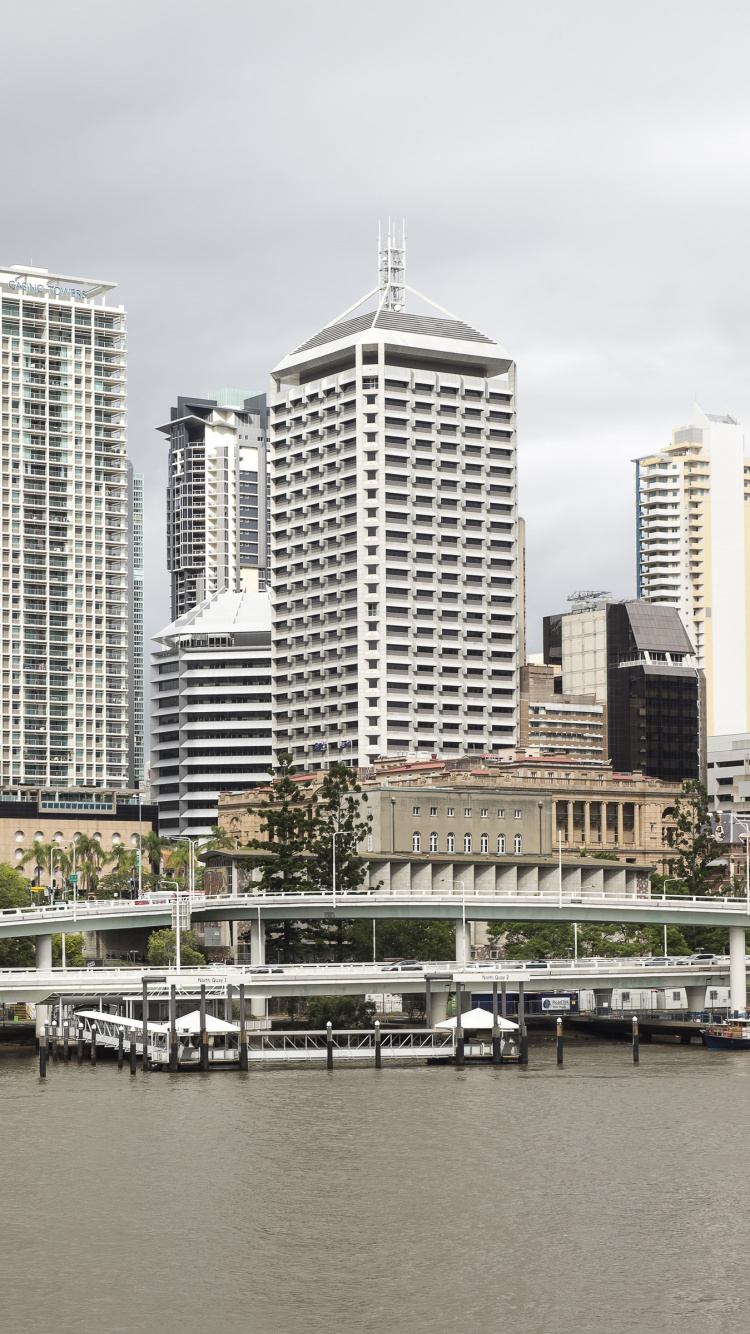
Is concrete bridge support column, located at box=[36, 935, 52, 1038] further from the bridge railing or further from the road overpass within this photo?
the road overpass

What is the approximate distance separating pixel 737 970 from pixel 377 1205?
94410 millimetres

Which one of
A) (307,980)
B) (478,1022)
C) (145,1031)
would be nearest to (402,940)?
(307,980)

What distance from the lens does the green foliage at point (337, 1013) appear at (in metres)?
165

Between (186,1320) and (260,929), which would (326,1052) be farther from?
(186,1320)

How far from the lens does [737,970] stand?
564 ft

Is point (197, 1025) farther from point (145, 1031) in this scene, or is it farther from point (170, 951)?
point (170, 951)

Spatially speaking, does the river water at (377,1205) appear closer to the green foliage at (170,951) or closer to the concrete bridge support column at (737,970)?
the concrete bridge support column at (737,970)

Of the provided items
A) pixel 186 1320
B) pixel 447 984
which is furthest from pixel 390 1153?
pixel 447 984

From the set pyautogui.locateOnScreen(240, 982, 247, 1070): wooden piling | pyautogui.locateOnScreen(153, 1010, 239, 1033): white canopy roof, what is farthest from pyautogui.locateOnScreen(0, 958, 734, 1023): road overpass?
pyautogui.locateOnScreen(240, 982, 247, 1070): wooden piling

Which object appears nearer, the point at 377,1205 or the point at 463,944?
the point at 377,1205

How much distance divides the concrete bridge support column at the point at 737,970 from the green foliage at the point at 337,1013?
31.1 metres

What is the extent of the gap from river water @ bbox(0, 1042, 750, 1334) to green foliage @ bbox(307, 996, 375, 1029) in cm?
3558

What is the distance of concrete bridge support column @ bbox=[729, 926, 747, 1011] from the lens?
16975cm

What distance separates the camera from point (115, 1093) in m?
121
